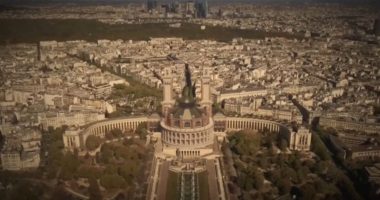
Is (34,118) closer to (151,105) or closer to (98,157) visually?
(98,157)

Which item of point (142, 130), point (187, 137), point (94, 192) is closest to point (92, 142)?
point (142, 130)

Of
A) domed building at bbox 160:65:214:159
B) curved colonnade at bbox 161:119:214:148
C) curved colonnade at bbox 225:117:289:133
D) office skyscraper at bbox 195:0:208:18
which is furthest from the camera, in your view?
office skyscraper at bbox 195:0:208:18

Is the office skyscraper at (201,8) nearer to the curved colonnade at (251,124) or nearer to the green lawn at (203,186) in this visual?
the curved colonnade at (251,124)

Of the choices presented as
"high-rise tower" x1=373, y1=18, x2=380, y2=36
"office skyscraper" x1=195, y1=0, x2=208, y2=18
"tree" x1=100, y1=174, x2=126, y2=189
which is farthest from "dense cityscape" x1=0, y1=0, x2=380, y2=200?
"office skyscraper" x1=195, y1=0, x2=208, y2=18

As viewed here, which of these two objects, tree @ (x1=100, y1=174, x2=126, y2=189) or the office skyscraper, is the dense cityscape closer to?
tree @ (x1=100, y1=174, x2=126, y2=189)

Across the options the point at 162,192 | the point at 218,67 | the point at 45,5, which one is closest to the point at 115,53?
the point at 218,67

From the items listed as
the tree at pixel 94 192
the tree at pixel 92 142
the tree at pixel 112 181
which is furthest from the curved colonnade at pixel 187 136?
the tree at pixel 94 192

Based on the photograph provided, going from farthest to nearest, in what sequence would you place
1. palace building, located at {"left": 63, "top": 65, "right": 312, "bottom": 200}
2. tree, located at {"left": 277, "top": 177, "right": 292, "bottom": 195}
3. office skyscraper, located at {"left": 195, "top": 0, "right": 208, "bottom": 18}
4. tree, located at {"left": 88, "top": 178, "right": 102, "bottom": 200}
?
1. office skyscraper, located at {"left": 195, "top": 0, "right": 208, "bottom": 18}
2. palace building, located at {"left": 63, "top": 65, "right": 312, "bottom": 200}
3. tree, located at {"left": 277, "top": 177, "right": 292, "bottom": 195}
4. tree, located at {"left": 88, "top": 178, "right": 102, "bottom": 200}
